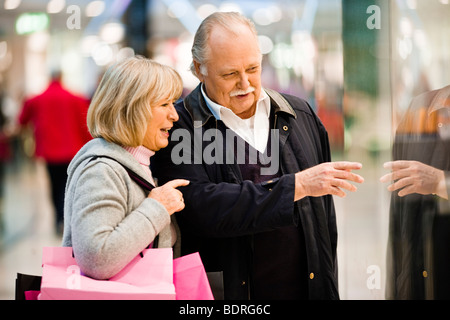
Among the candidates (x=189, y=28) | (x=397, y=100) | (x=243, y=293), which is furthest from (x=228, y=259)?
(x=189, y=28)

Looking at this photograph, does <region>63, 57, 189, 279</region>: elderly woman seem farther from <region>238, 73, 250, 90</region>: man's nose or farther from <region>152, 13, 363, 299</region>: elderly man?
<region>238, 73, 250, 90</region>: man's nose

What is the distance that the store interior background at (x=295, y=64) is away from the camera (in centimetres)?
242

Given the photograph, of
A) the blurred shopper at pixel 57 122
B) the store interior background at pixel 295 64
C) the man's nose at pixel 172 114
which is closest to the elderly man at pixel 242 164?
the man's nose at pixel 172 114

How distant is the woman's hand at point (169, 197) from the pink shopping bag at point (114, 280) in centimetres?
13

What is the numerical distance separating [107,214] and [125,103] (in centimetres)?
37

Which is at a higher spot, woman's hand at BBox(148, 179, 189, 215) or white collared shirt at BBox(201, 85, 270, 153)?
white collared shirt at BBox(201, 85, 270, 153)

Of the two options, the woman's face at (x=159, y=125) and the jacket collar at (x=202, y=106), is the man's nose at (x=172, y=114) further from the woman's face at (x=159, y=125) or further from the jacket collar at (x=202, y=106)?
the jacket collar at (x=202, y=106)

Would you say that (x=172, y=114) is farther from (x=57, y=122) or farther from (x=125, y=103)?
(x=57, y=122)

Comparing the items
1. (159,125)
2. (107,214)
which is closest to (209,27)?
(159,125)

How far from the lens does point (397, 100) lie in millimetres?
2412

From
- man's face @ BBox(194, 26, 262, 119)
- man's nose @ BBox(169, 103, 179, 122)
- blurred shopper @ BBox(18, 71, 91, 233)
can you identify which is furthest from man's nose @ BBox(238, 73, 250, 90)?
blurred shopper @ BBox(18, 71, 91, 233)

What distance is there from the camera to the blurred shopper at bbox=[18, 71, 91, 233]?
523 centimetres

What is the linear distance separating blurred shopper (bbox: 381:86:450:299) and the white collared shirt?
0.48 metres
